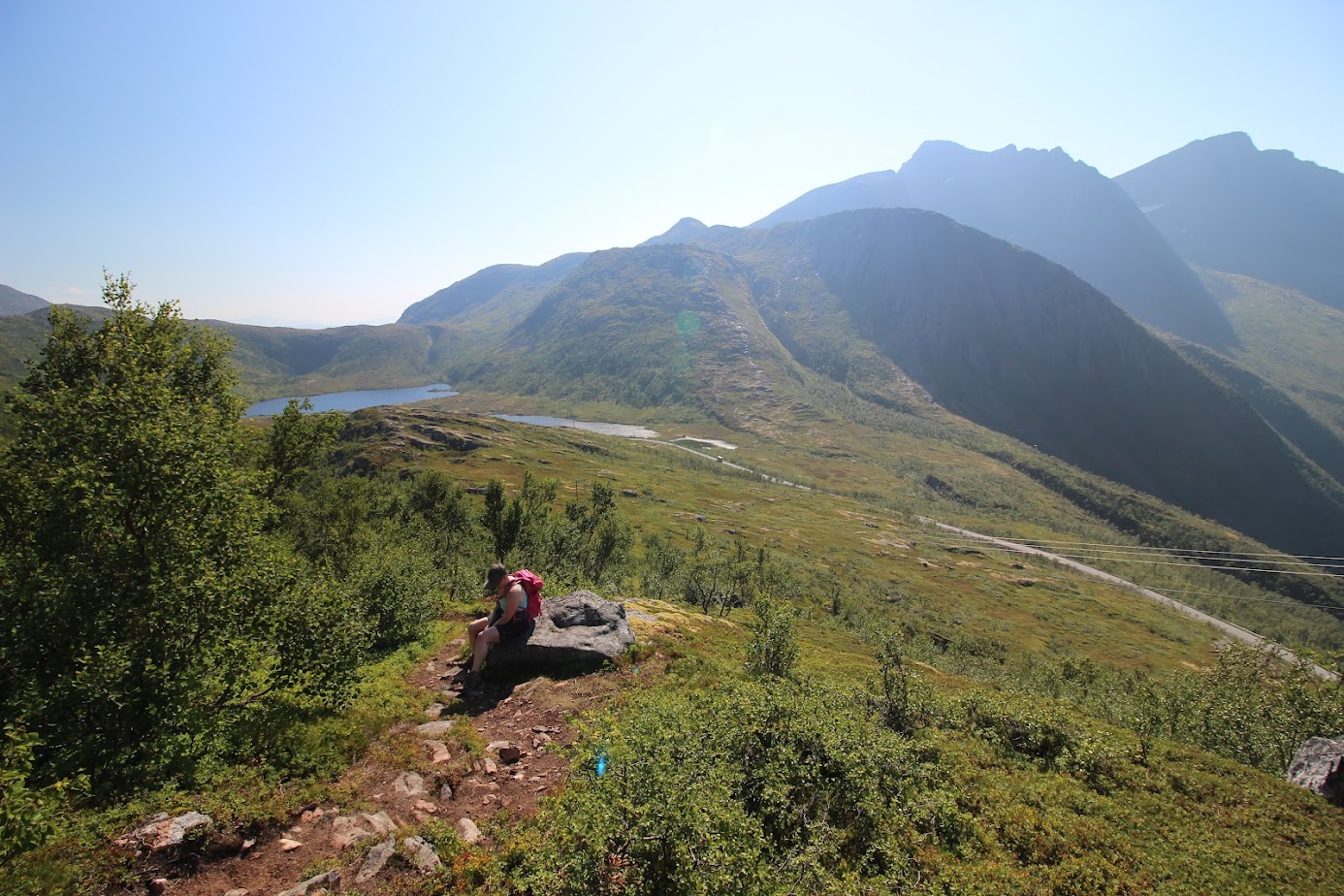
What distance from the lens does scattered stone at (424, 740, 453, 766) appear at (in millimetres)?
13701

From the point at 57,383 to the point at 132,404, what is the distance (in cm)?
1457

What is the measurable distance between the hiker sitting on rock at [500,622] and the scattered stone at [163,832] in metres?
9.46

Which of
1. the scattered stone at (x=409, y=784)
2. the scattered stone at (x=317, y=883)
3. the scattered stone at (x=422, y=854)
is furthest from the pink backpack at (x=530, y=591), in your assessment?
the scattered stone at (x=317, y=883)

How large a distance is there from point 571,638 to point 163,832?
1288cm

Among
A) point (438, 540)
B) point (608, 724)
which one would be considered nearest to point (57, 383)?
point (608, 724)

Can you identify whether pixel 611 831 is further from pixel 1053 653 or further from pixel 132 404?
pixel 1053 653

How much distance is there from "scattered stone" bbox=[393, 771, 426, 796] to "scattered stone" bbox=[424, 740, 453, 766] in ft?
2.49

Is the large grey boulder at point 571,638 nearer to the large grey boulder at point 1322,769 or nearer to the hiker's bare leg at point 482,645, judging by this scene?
the hiker's bare leg at point 482,645

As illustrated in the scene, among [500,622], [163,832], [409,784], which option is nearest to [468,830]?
[409,784]

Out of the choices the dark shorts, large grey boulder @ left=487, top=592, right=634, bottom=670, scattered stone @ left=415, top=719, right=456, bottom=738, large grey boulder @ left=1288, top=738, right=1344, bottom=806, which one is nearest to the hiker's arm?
the dark shorts

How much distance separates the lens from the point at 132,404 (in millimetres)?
12734

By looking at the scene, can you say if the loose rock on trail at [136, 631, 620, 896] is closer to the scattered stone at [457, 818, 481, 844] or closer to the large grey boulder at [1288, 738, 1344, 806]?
the scattered stone at [457, 818, 481, 844]

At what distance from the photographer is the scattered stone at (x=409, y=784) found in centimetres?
1223

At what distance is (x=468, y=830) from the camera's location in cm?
1122
